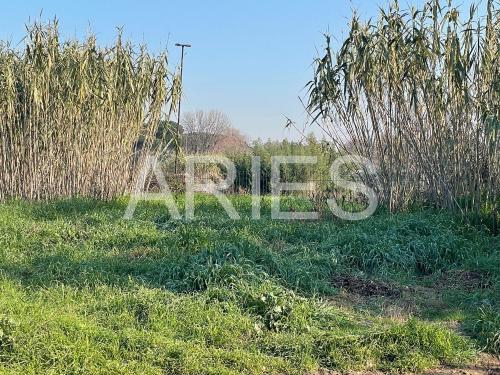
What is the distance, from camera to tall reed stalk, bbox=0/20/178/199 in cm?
713

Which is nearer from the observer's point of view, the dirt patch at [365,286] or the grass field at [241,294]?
the grass field at [241,294]

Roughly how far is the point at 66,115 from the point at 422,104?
4725 millimetres

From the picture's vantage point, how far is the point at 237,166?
12125 mm

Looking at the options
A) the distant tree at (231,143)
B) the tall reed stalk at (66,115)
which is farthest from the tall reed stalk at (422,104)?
the distant tree at (231,143)

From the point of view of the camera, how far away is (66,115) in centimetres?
723

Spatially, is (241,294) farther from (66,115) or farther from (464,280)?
(66,115)

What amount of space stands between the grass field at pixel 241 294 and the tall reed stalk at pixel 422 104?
57cm

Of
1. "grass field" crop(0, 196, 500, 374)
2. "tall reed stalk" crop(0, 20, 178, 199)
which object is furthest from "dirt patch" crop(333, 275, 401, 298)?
"tall reed stalk" crop(0, 20, 178, 199)

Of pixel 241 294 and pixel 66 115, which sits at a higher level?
pixel 66 115

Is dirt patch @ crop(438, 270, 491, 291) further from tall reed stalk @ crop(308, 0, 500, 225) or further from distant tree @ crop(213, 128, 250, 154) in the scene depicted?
distant tree @ crop(213, 128, 250, 154)

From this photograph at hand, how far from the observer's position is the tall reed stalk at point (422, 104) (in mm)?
5609

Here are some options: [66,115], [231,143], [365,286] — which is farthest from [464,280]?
[231,143]

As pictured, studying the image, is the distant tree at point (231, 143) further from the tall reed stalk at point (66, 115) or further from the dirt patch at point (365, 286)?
the dirt patch at point (365, 286)

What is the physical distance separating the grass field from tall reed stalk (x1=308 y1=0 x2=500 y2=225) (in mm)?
573
